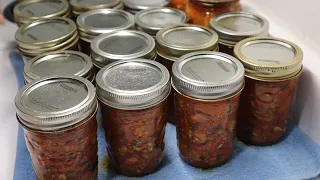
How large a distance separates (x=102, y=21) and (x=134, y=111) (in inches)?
13.9

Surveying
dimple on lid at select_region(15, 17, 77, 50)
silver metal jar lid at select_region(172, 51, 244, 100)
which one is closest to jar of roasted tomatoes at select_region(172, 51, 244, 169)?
silver metal jar lid at select_region(172, 51, 244, 100)

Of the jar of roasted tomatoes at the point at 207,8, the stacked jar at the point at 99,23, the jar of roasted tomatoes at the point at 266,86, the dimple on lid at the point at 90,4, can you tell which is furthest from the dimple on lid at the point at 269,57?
the dimple on lid at the point at 90,4

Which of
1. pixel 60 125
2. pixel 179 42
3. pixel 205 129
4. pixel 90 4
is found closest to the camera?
pixel 60 125

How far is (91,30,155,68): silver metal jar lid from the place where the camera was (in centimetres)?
79

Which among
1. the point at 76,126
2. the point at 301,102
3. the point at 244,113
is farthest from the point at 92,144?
the point at 301,102

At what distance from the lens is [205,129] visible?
2.37 feet

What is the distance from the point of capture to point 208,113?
0.70 m

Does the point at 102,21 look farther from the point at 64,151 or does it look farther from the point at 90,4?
the point at 64,151

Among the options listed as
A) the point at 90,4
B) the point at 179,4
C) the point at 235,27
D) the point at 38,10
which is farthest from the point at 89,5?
the point at 235,27

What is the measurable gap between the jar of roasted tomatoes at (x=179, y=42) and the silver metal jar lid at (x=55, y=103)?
0.20 metres

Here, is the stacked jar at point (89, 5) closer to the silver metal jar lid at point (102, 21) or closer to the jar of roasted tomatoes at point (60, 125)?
the silver metal jar lid at point (102, 21)

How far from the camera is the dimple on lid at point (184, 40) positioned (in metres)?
0.80

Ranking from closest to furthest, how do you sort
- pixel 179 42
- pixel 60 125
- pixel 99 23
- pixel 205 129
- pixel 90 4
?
pixel 60 125 < pixel 205 129 < pixel 179 42 < pixel 99 23 < pixel 90 4

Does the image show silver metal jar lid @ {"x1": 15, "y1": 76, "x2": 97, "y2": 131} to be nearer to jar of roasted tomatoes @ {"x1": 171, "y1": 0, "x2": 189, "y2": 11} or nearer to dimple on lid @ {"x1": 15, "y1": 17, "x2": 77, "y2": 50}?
dimple on lid @ {"x1": 15, "y1": 17, "x2": 77, "y2": 50}
